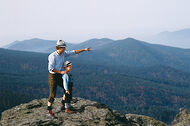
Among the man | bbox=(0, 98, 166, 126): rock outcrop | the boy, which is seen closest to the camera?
the man

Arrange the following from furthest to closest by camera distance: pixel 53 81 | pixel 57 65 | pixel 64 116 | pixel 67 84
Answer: pixel 64 116 < pixel 53 81 < pixel 57 65 < pixel 67 84

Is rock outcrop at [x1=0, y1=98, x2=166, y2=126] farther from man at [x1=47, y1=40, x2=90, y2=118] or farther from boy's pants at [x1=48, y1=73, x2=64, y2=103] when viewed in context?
boy's pants at [x1=48, y1=73, x2=64, y2=103]

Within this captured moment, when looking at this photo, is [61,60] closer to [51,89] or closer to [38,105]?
[51,89]

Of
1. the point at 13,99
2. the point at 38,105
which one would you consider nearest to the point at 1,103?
the point at 13,99

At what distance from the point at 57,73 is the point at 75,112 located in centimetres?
372

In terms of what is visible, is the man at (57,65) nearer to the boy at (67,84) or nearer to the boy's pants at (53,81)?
the boy's pants at (53,81)

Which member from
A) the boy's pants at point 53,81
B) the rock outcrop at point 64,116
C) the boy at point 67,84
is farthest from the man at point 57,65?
the rock outcrop at point 64,116

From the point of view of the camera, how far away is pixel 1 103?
168750 millimetres

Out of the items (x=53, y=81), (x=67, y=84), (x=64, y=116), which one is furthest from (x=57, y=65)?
(x=64, y=116)

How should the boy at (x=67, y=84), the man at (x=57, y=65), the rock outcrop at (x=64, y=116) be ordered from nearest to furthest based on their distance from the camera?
the man at (x=57, y=65) → the boy at (x=67, y=84) → the rock outcrop at (x=64, y=116)

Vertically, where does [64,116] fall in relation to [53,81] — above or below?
below

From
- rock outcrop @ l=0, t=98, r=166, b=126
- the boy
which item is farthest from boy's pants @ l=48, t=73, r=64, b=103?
rock outcrop @ l=0, t=98, r=166, b=126

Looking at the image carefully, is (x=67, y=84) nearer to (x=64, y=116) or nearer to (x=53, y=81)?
(x=53, y=81)

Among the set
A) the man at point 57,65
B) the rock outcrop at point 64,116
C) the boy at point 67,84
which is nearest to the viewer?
the man at point 57,65
